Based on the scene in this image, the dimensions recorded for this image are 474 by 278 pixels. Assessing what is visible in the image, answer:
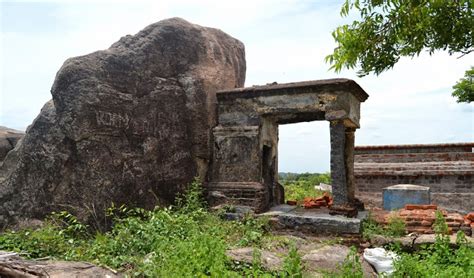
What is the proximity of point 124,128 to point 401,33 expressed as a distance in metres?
4.98

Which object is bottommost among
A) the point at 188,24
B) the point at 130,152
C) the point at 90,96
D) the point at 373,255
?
the point at 373,255

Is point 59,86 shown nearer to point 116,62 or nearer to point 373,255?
point 116,62

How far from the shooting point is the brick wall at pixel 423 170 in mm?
12000

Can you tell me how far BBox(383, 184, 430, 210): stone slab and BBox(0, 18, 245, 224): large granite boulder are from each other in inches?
213

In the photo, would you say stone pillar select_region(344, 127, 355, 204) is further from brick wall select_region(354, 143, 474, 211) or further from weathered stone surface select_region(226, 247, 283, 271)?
brick wall select_region(354, 143, 474, 211)

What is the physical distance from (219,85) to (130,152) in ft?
8.84

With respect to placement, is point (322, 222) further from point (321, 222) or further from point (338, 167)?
point (338, 167)

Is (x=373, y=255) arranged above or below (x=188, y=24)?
below

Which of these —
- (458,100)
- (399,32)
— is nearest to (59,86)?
(399,32)

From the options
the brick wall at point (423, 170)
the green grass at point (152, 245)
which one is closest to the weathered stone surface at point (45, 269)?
the green grass at point (152, 245)

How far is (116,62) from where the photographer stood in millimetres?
7172

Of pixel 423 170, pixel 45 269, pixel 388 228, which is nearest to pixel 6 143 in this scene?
pixel 45 269

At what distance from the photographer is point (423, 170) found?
12539mm

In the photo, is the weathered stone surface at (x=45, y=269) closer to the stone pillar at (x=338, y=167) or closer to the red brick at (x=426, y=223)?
the stone pillar at (x=338, y=167)
